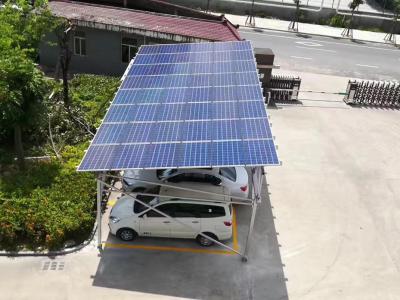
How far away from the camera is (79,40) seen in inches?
1016

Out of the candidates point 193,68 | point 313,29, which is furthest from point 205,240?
point 313,29

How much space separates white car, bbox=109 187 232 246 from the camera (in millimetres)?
14312

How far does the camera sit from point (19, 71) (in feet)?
49.9

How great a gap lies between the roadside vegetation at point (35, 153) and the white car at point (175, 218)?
133cm

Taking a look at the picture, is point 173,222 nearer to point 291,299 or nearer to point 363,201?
point 291,299

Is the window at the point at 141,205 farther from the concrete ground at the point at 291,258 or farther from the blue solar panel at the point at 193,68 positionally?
the blue solar panel at the point at 193,68

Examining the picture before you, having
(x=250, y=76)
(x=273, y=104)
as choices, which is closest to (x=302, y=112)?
(x=273, y=104)

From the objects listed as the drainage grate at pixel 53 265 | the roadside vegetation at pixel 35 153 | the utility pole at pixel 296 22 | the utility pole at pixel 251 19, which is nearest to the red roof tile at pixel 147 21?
the roadside vegetation at pixel 35 153

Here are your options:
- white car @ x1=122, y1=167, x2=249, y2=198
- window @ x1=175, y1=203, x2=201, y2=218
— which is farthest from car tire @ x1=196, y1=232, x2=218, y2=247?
white car @ x1=122, y1=167, x2=249, y2=198

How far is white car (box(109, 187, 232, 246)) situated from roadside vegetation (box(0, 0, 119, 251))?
133 centimetres

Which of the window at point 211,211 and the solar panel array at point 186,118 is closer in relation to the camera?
the solar panel array at point 186,118

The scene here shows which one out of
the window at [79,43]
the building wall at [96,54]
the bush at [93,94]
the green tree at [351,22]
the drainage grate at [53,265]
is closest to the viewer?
the drainage grate at [53,265]

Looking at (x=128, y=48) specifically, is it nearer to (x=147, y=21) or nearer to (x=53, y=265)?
(x=147, y=21)

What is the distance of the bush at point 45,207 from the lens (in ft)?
46.9
